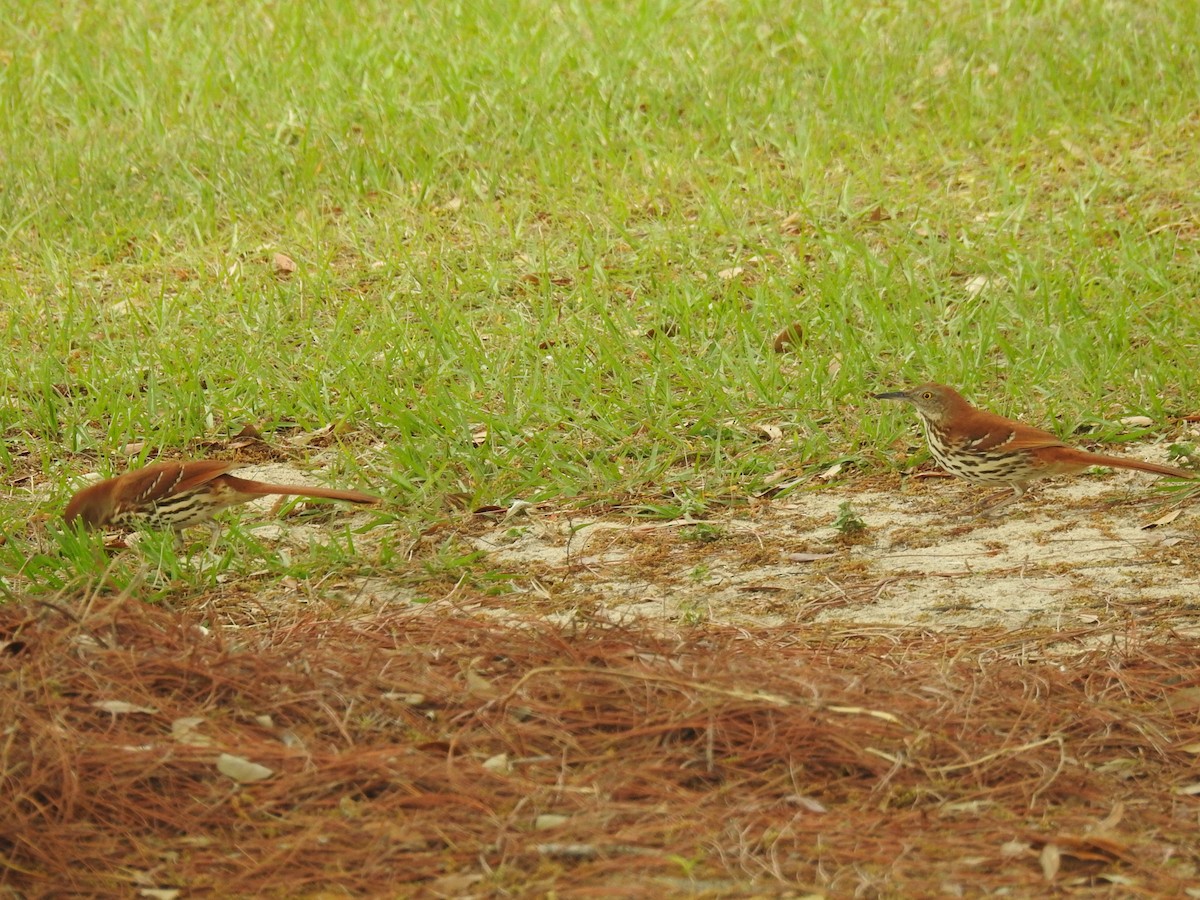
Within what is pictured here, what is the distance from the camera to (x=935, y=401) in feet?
17.9

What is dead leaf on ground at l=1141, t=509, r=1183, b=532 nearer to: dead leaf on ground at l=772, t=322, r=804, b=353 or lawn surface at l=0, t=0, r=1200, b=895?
lawn surface at l=0, t=0, r=1200, b=895

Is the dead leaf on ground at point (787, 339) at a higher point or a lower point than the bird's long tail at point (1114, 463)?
lower

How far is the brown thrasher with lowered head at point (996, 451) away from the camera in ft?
17.0

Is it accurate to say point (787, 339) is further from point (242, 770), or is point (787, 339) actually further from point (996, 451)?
point (242, 770)

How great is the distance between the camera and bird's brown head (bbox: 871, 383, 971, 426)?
5.39 metres

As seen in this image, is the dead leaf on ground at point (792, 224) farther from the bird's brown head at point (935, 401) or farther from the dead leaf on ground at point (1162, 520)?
the dead leaf on ground at point (1162, 520)

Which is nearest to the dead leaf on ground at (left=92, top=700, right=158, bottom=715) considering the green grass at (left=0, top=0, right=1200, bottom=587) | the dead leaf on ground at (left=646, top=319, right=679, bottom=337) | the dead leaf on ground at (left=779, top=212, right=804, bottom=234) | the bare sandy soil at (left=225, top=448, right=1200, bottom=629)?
the bare sandy soil at (left=225, top=448, right=1200, bottom=629)

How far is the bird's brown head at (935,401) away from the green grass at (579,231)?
369 millimetres

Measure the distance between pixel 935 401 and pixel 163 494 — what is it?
8.71 feet

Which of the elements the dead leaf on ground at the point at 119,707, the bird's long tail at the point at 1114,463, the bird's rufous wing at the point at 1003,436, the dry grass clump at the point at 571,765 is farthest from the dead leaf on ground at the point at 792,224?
the dead leaf on ground at the point at 119,707

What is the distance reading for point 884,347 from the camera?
6.61 m

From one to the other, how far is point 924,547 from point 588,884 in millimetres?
2467

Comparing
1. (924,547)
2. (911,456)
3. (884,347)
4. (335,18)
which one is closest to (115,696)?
(924,547)

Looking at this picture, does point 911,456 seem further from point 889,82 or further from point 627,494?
point 889,82
